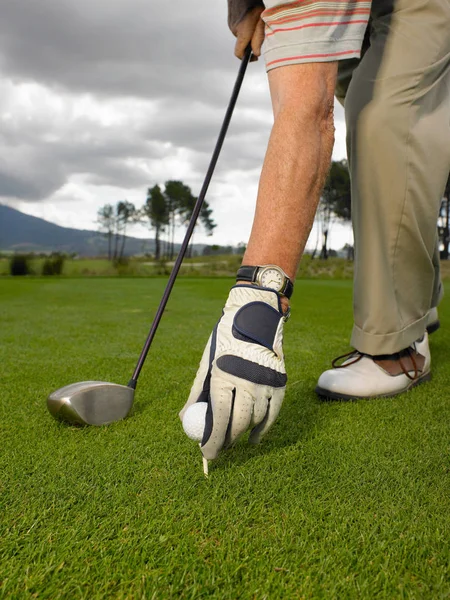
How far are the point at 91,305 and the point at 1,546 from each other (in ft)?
18.5

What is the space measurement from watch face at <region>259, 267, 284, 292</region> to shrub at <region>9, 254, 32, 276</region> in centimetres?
1965

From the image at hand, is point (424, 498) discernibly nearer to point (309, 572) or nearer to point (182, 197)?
point (309, 572)

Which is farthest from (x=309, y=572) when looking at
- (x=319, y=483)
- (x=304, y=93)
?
(x=304, y=93)

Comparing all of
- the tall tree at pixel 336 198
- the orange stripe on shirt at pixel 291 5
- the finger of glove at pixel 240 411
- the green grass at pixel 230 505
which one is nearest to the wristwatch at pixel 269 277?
the finger of glove at pixel 240 411

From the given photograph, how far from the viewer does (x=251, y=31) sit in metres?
2.07

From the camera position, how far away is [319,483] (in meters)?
1.28

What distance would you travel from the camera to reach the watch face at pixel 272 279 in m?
1.41

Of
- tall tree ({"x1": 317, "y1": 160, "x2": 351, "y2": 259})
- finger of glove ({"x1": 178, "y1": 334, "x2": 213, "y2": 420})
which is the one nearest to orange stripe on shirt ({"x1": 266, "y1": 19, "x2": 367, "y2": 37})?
finger of glove ({"x1": 178, "y1": 334, "x2": 213, "y2": 420})

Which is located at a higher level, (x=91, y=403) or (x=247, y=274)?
(x=247, y=274)

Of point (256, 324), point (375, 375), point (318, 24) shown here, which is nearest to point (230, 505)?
point (256, 324)

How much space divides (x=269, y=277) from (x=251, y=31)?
1162mm

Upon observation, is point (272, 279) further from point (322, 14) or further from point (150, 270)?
point (150, 270)

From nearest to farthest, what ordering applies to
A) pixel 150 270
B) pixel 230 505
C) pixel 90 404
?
pixel 230 505 < pixel 90 404 < pixel 150 270

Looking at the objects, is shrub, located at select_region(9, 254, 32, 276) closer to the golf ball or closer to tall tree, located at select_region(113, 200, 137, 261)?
the golf ball
